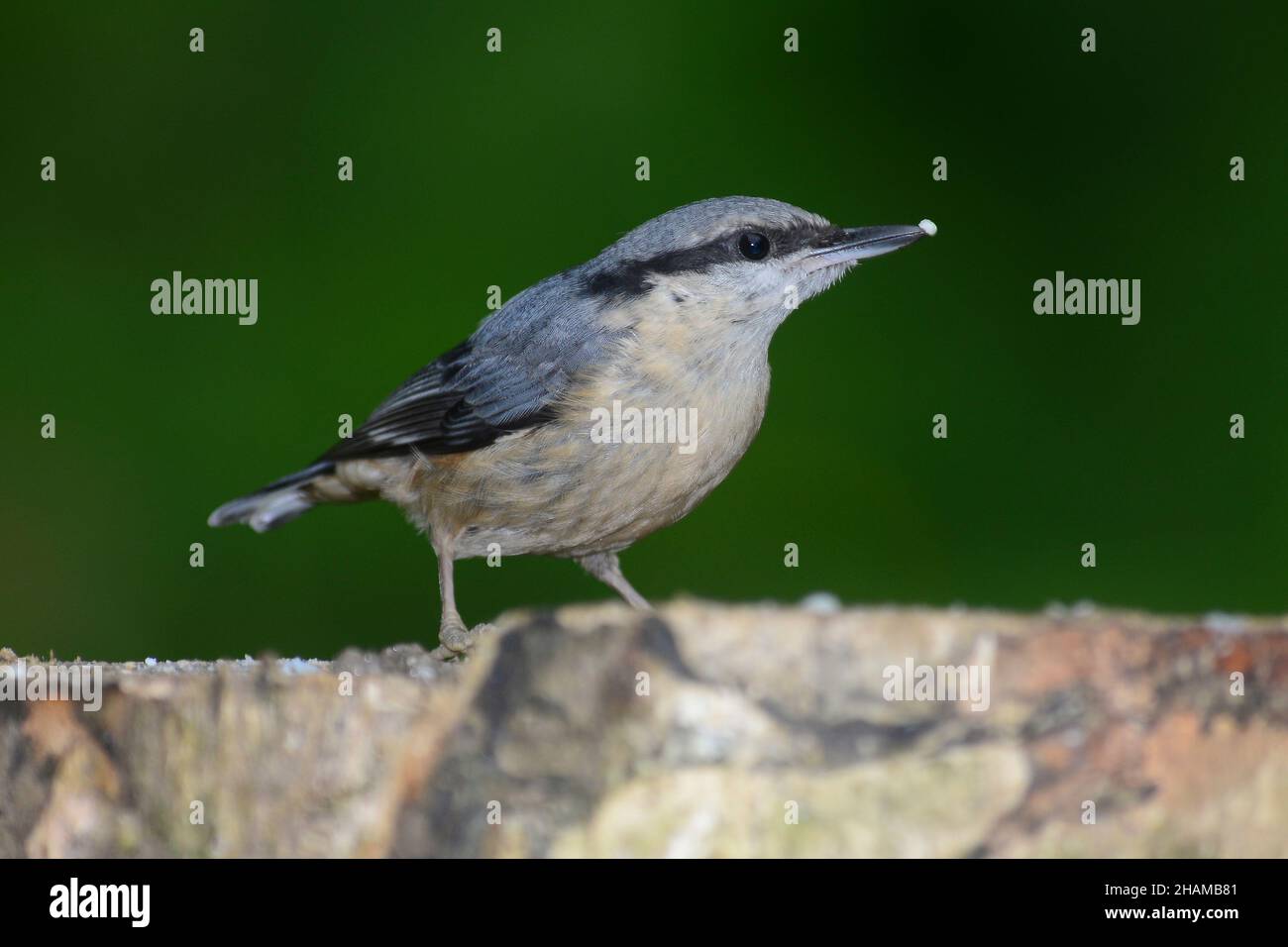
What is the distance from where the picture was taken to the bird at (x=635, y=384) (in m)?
4.08

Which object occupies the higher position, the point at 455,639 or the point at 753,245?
the point at 753,245

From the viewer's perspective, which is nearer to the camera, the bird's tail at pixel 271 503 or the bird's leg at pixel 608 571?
the bird's leg at pixel 608 571

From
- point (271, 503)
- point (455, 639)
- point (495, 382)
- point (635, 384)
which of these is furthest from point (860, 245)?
point (271, 503)

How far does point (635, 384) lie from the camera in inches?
162

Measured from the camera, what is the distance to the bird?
408 centimetres

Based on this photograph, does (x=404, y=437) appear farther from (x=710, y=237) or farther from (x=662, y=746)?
(x=662, y=746)

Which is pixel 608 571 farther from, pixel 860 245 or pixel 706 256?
pixel 860 245

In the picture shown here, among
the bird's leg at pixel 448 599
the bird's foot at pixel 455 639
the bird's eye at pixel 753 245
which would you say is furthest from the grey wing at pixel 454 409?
the bird's eye at pixel 753 245

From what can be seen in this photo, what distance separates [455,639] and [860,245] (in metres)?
1.52

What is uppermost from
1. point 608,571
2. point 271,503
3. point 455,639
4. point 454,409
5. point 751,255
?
point 751,255

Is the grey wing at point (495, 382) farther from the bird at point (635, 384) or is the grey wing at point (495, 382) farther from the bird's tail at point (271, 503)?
the bird's tail at point (271, 503)

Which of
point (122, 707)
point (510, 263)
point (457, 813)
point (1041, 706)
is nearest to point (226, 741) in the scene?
point (122, 707)

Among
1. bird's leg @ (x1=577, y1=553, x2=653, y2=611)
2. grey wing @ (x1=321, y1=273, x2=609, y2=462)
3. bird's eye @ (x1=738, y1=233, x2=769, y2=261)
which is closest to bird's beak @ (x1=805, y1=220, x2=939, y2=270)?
bird's eye @ (x1=738, y1=233, x2=769, y2=261)

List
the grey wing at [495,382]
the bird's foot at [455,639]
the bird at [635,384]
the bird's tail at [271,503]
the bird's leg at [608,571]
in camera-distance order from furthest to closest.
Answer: the bird's tail at [271,503], the bird's leg at [608,571], the grey wing at [495,382], the bird at [635,384], the bird's foot at [455,639]
